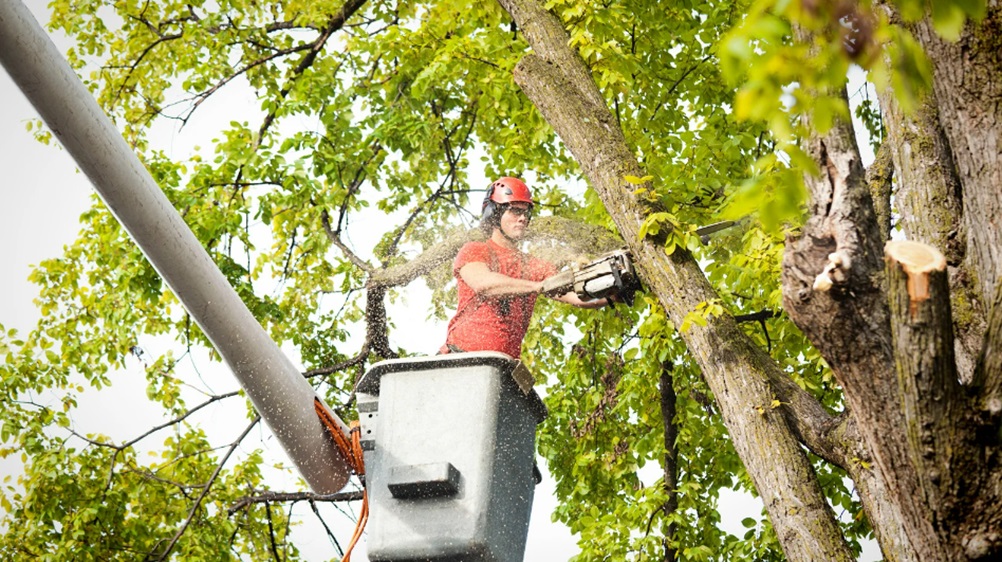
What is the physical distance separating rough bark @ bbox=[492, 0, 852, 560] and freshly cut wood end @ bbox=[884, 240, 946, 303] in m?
1.34

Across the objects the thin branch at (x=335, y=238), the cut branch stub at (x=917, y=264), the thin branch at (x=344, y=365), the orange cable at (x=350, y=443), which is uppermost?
the thin branch at (x=335, y=238)

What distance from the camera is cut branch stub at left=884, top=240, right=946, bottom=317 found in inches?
95.3

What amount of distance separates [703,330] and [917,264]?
63.2 inches

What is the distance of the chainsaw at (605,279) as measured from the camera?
15.2ft

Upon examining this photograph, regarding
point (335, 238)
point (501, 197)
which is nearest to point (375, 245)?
point (335, 238)

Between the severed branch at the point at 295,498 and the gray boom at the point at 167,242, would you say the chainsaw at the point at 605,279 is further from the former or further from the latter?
the severed branch at the point at 295,498

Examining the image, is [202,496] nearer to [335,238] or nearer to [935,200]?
[335,238]

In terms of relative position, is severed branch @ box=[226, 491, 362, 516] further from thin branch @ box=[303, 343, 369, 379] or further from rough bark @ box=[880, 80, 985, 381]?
rough bark @ box=[880, 80, 985, 381]

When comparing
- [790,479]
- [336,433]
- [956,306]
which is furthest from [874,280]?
[336,433]

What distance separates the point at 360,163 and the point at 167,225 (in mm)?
5065

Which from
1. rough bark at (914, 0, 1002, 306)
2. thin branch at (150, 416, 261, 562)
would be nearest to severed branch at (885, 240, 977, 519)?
rough bark at (914, 0, 1002, 306)

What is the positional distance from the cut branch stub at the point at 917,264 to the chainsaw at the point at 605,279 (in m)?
2.17

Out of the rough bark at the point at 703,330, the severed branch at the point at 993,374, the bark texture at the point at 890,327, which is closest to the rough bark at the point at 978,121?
the bark texture at the point at 890,327

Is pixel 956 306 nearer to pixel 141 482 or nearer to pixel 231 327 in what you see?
pixel 231 327
